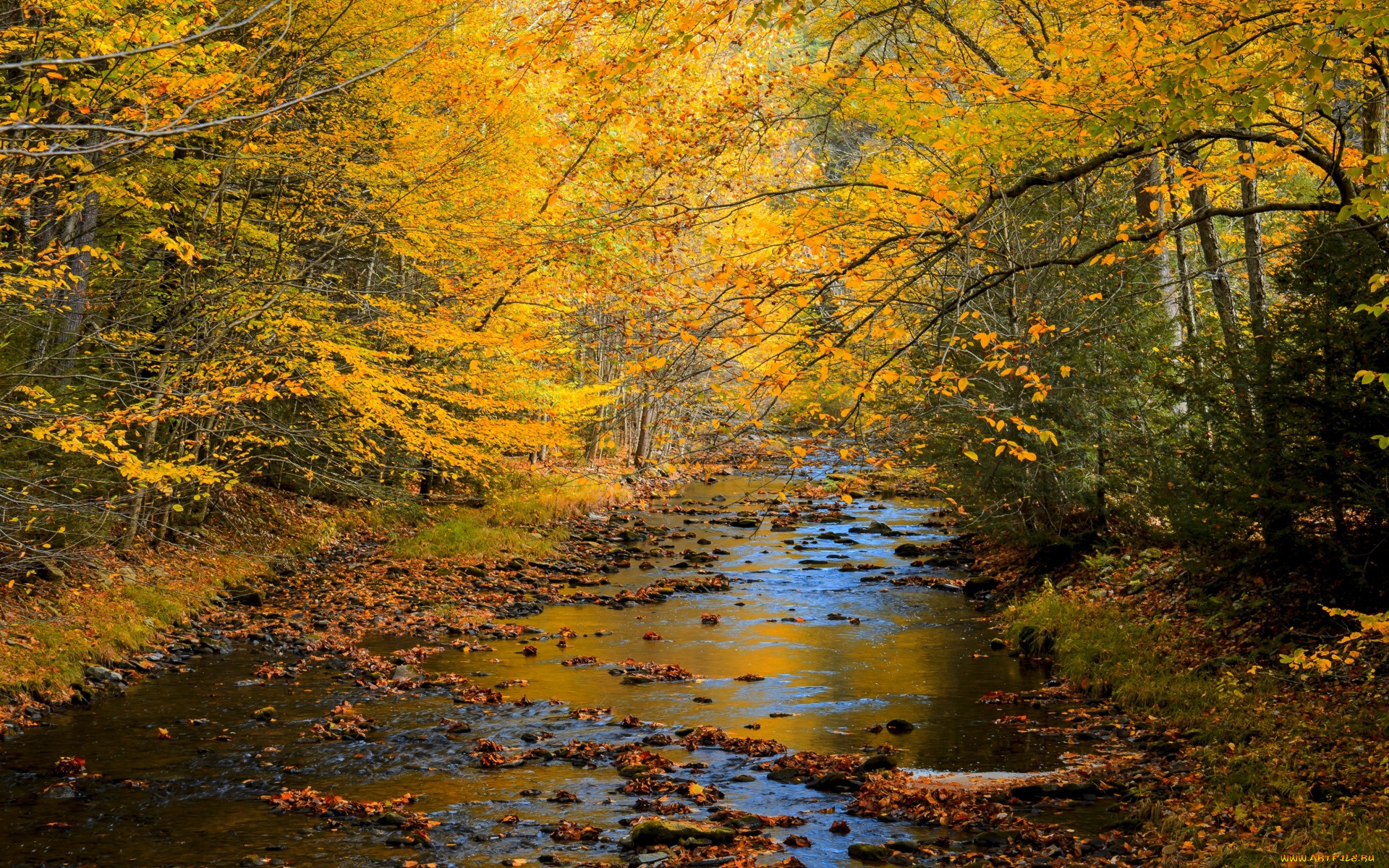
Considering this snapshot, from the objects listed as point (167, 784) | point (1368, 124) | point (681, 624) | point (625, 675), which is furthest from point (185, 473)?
point (1368, 124)

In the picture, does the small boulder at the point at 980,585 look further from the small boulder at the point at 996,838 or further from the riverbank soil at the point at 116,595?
the riverbank soil at the point at 116,595

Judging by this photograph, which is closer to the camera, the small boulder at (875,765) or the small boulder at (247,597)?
the small boulder at (875,765)

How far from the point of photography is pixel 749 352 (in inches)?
432

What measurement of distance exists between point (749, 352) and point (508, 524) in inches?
368

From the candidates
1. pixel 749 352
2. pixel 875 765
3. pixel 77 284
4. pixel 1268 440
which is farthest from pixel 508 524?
pixel 1268 440

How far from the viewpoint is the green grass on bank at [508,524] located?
1670 centimetres

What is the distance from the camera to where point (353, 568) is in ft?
48.8

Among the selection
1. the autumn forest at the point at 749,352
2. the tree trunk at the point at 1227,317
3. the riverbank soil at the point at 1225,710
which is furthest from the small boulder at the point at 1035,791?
the tree trunk at the point at 1227,317

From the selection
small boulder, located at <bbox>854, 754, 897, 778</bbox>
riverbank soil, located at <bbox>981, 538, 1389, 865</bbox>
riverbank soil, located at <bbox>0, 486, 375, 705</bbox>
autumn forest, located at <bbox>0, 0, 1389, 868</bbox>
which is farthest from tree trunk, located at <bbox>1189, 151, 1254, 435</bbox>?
riverbank soil, located at <bbox>0, 486, 375, 705</bbox>

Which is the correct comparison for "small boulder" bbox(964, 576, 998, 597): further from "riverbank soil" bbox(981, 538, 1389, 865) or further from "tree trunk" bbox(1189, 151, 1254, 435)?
"tree trunk" bbox(1189, 151, 1254, 435)

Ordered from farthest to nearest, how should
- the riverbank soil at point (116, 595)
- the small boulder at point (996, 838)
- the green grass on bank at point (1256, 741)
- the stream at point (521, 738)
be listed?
the riverbank soil at point (116, 595) < the stream at point (521, 738) < the small boulder at point (996, 838) < the green grass on bank at point (1256, 741)

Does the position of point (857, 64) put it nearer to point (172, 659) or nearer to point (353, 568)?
point (172, 659)

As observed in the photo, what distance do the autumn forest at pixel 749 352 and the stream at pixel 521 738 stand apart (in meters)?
0.14

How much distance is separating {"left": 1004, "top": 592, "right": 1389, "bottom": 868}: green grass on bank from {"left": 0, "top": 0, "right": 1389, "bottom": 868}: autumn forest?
1.7 inches
